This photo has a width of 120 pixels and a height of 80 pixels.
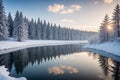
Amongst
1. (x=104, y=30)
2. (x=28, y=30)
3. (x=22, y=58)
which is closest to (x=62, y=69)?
(x=22, y=58)

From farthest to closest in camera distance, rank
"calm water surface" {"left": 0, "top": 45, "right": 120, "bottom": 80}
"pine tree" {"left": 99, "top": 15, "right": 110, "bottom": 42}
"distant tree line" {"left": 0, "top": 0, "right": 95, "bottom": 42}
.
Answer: "pine tree" {"left": 99, "top": 15, "right": 110, "bottom": 42}
"distant tree line" {"left": 0, "top": 0, "right": 95, "bottom": 42}
"calm water surface" {"left": 0, "top": 45, "right": 120, "bottom": 80}

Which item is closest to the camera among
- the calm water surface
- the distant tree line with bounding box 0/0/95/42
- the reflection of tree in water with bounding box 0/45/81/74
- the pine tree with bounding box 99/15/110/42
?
the calm water surface

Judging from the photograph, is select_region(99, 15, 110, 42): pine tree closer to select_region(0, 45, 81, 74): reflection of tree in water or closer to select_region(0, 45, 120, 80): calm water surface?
select_region(0, 45, 81, 74): reflection of tree in water

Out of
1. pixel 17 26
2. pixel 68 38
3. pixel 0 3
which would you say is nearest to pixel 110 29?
pixel 17 26

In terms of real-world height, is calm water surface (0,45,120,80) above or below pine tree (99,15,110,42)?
below

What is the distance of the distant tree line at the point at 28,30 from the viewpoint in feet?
168

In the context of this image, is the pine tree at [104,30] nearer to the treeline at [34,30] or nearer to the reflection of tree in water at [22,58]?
the reflection of tree in water at [22,58]

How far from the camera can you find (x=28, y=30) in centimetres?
9350

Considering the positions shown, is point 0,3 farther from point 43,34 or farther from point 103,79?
point 43,34

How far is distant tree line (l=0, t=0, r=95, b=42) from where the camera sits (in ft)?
168

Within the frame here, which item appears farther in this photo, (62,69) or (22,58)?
(22,58)

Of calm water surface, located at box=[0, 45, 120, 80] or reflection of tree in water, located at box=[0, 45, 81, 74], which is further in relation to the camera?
reflection of tree in water, located at box=[0, 45, 81, 74]

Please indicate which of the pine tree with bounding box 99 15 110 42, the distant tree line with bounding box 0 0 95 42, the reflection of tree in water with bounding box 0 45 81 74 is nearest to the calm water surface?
the reflection of tree in water with bounding box 0 45 81 74

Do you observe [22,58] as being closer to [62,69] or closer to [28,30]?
[62,69]
